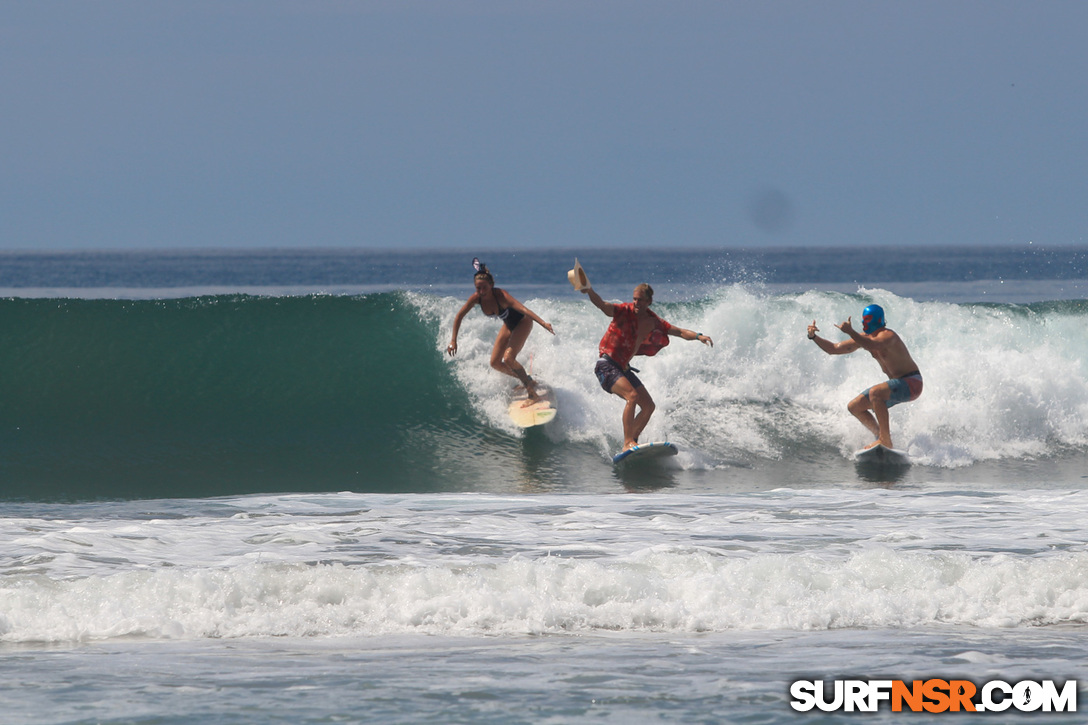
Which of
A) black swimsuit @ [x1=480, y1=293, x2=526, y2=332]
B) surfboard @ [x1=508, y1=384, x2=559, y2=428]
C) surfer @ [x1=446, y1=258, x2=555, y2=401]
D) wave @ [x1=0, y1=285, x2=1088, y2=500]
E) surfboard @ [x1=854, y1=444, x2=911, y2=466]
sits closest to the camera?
surfboard @ [x1=854, y1=444, x2=911, y2=466]

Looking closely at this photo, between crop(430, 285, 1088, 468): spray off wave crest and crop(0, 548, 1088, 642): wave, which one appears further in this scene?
crop(430, 285, 1088, 468): spray off wave crest

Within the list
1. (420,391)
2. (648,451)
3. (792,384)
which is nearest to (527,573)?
(648,451)

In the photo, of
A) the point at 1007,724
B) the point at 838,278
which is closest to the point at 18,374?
the point at 1007,724

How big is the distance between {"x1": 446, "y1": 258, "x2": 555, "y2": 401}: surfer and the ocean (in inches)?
24.8

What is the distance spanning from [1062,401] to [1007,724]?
9.41 meters

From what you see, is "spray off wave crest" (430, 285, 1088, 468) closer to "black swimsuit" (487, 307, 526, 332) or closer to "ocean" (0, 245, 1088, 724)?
"ocean" (0, 245, 1088, 724)

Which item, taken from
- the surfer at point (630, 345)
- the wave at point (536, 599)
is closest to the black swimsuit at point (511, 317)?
the surfer at point (630, 345)

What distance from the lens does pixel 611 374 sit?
32.9ft

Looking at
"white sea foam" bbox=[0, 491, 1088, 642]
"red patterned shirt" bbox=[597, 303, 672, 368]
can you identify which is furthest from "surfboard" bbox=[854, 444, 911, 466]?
"white sea foam" bbox=[0, 491, 1088, 642]

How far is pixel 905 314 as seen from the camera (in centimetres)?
1420

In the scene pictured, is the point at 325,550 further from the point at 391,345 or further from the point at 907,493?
the point at 391,345

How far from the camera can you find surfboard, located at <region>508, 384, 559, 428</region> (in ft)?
36.9

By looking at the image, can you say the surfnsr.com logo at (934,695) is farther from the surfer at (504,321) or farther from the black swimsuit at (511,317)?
the black swimsuit at (511,317)

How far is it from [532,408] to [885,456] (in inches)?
143
